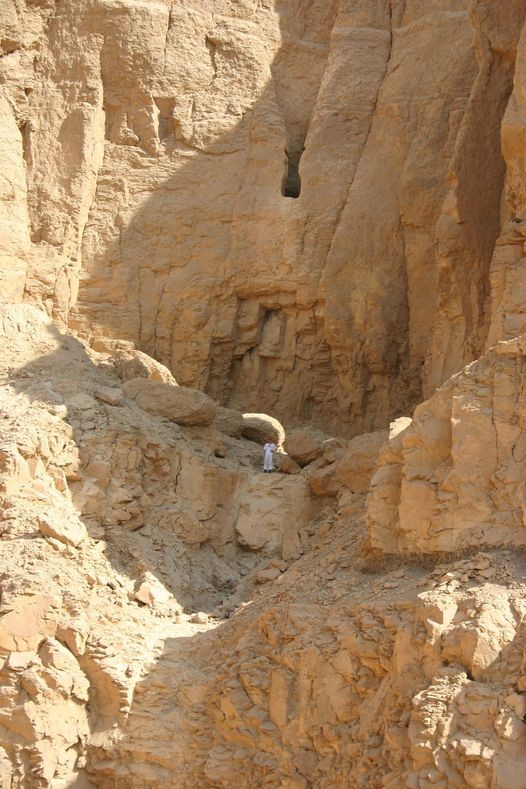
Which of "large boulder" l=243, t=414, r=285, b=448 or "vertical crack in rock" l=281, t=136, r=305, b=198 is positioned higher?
"vertical crack in rock" l=281, t=136, r=305, b=198

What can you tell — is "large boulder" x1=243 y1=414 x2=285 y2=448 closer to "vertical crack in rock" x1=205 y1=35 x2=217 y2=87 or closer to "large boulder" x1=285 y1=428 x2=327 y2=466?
"large boulder" x1=285 y1=428 x2=327 y2=466

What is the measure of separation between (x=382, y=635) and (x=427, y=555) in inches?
39.2

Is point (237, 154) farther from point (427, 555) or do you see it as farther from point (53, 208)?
point (427, 555)

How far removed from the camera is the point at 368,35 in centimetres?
1880

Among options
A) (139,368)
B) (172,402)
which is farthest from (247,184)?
(172,402)

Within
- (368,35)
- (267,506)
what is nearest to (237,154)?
(368,35)

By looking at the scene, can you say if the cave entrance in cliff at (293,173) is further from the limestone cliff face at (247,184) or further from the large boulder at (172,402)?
the large boulder at (172,402)

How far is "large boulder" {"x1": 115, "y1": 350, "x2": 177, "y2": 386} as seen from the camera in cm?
1677

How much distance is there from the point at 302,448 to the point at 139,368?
2.37 m

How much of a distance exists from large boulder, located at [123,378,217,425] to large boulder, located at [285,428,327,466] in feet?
3.91

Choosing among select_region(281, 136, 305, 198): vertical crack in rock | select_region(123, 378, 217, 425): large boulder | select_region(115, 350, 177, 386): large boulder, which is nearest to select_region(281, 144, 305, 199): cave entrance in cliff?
select_region(281, 136, 305, 198): vertical crack in rock

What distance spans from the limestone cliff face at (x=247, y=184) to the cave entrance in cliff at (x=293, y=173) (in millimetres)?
29

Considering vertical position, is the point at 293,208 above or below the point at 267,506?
above

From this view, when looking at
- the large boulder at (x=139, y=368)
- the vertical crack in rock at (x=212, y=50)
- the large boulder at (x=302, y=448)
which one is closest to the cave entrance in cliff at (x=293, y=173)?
the vertical crack in rock at (x=212, y=50)
